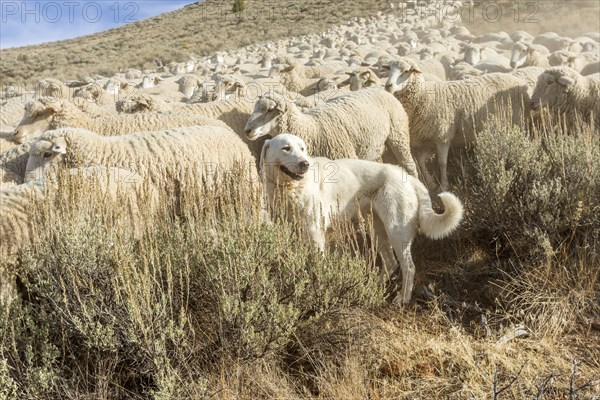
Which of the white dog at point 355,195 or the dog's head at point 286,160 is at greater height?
the dog's head at point 286,160

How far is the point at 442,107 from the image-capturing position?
7.71 meters

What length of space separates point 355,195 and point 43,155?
2.97 metres

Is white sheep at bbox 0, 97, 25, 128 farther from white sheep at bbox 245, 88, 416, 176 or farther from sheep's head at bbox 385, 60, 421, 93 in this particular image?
sheep's head at bbox 385, 60, 421, 93

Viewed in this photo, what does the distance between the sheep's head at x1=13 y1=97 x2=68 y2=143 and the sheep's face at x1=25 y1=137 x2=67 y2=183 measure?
152 cm

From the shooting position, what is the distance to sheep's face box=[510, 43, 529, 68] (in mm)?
12605

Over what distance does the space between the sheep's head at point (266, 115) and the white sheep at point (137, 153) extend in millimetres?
921

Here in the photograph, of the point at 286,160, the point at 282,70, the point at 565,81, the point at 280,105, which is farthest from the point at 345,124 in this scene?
the point at 282,70

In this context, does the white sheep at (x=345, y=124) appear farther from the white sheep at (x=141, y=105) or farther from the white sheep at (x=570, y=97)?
the white sheep at (x=570, y=97)

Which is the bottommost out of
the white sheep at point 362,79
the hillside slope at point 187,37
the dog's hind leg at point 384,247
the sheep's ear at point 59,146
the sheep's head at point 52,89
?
the dog's hind leg at point 384,247

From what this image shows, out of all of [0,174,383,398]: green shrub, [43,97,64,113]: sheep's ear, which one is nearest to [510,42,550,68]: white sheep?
[43,97,64,113]: sheep's ear

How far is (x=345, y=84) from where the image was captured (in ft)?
34.4

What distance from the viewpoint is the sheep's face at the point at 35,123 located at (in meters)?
6.43

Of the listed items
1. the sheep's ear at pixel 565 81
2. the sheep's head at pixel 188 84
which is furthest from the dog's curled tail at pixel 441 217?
the sheep's head at pixel 188 84

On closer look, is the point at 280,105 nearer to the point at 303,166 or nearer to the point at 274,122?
the point at 274,122
